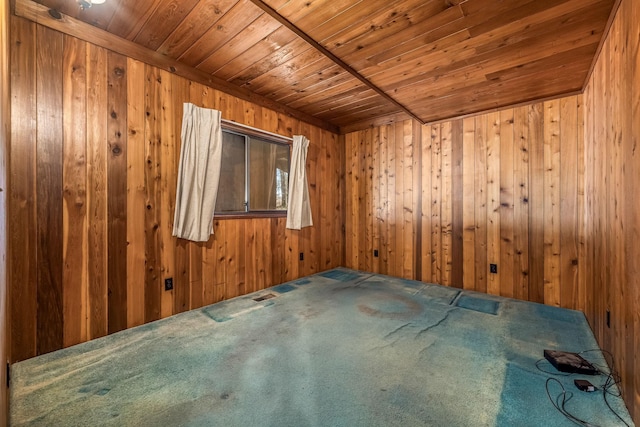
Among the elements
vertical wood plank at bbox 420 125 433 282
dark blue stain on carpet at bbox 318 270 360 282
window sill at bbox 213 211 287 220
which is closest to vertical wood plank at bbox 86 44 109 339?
window sill at bbox 213 211 287 220

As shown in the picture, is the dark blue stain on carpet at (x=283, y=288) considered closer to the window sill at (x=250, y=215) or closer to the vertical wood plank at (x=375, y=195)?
the window sill at (x=250, y=215)

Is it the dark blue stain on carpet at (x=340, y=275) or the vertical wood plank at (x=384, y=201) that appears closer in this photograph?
the dark blue stain on carpet at (x=340, y=275)

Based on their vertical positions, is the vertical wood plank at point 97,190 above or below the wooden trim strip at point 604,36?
below

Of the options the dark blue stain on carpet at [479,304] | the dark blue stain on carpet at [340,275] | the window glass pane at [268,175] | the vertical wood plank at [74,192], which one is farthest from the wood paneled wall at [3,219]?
the dark blue stain on carpet at [479,304]

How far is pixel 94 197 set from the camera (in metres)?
2.04

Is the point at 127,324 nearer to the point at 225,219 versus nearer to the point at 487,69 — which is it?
the point at 225,219

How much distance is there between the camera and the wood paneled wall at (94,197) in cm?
175

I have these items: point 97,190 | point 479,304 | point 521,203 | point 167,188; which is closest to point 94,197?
point 97,190

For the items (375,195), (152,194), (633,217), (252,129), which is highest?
(252,129)

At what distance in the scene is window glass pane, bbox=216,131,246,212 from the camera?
2.91 m

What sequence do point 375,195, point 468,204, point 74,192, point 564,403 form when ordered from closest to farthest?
point 564,403
point 74,192
point 468,204
point 375,195

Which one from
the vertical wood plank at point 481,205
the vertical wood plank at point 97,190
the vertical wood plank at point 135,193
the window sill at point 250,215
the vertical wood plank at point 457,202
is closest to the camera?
the vertical wood plank at point 97,190

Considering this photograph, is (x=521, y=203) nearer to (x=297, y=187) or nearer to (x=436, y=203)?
(x=436, y=203)

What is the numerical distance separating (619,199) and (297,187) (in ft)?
9.76
